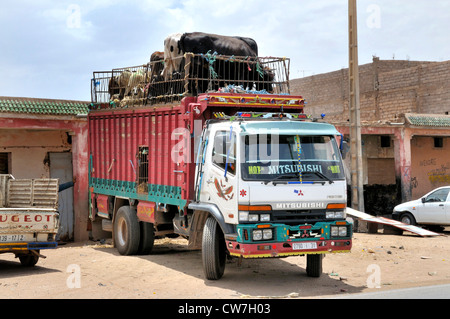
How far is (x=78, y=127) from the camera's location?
18312 mm

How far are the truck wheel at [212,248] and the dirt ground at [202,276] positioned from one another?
7.2 inches

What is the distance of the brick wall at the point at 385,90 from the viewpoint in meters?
28.8

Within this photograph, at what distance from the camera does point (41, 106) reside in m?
17.5

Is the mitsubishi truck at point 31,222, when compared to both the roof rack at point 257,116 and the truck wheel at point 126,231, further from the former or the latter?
the roof rack at point 257,116

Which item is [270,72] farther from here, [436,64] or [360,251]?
[436,64]

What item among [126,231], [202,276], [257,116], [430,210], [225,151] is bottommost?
[202,276]

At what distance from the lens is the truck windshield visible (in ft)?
31.0

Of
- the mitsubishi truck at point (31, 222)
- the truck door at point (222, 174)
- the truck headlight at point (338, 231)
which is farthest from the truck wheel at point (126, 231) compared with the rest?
the truck headlight at point (338, 231)

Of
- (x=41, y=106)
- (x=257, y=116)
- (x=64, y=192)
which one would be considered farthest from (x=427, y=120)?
(x=257, y=116)

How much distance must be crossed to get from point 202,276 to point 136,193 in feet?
11.2

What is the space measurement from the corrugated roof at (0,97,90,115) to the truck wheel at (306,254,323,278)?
9.82 meters

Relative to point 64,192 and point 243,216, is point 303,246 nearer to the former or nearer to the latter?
point 243,216
